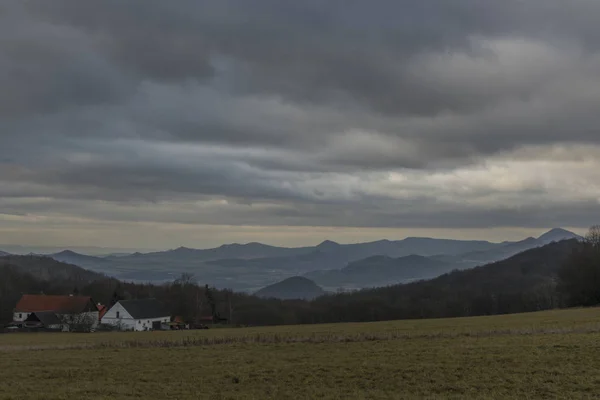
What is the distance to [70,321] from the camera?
260 ft

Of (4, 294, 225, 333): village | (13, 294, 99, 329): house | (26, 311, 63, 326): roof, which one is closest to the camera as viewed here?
(26, 311, 63, 326): roof

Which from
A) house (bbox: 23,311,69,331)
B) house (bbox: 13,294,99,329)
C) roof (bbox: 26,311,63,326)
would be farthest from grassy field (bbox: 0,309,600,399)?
roof (bbox: 26,311,63,326)

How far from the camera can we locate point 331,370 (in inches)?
810

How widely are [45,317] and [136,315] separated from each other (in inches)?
596

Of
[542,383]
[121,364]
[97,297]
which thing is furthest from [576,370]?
[97,297]

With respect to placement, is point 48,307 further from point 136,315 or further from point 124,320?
point 136,315

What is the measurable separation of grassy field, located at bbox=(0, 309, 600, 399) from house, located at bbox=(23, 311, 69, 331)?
64.3 meters

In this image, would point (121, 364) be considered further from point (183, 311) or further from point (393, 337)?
point (183, 311)

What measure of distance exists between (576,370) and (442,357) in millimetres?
5218

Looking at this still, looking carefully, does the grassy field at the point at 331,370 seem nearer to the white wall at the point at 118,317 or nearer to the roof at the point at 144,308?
the white wall at the point at 118,317

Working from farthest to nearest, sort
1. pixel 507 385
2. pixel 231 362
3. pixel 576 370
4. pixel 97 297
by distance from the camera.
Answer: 1. pixel 97 297
2. pixel 231 362
3. pixel 576 370
4. pixel 507 385

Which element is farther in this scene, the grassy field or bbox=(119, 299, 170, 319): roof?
bbox=(119, 299, 170, 319): roof

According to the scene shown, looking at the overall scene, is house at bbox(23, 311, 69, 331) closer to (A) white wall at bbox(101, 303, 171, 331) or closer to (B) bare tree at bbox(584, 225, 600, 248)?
(A) white wall at bbox(101, 303, 171, 331)

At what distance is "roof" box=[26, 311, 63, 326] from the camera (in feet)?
305
